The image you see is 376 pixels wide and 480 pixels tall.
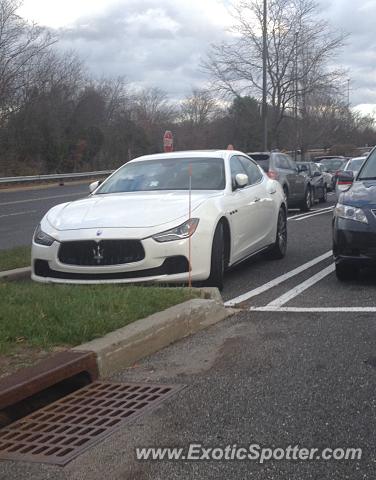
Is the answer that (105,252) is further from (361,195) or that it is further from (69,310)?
(361,195)

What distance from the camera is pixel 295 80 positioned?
108ft

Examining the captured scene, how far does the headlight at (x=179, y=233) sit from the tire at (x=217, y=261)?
1.04 ft

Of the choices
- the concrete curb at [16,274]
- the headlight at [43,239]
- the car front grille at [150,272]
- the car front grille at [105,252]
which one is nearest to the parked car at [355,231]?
the car front grille at [150,272]

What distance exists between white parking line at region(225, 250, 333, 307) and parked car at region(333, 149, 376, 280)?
0.73 m

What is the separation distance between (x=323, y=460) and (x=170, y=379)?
1.47m

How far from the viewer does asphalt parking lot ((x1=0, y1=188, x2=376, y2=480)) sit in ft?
10.3

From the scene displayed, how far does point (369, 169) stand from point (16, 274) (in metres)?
4.46

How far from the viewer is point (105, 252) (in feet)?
20.8

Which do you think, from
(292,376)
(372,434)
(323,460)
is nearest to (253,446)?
(323,460)

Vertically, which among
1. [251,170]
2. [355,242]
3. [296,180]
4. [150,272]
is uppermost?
[251,170]

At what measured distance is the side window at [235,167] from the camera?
25.9ft

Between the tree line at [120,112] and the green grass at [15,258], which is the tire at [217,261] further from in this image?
the tree line at [120,112]

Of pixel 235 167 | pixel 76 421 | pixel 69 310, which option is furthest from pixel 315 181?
pixel 76 421

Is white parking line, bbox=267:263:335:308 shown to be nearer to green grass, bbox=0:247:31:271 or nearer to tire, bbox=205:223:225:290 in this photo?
tire, bbox=205:223:225:290
